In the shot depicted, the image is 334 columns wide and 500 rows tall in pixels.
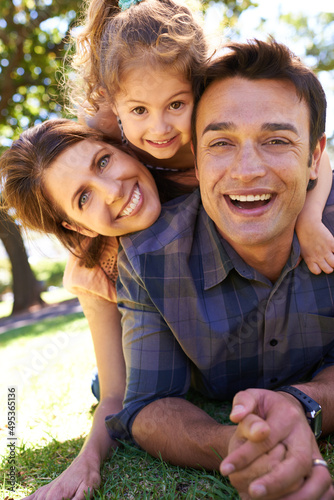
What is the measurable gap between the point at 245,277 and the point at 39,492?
1.49m

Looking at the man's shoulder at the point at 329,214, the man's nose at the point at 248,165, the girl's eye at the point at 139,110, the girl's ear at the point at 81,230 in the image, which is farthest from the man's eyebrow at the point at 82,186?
the man's shoulder at the point at 329,214

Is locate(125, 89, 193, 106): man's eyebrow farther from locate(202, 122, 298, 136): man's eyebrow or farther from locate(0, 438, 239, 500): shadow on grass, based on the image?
locate(0, 438, 239, 500): shadow on grass

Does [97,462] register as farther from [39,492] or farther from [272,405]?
[272,405]

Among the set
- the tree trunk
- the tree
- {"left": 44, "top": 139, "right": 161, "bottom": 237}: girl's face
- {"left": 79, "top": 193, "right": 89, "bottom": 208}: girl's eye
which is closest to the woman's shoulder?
{"left": 44, "top": 139, "right": 161, "bottom": 237}: girl's face

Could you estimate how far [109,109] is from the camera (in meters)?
3.34

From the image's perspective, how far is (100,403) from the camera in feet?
9.64

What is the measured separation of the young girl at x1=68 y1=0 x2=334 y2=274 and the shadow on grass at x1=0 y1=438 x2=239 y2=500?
4.09 ft

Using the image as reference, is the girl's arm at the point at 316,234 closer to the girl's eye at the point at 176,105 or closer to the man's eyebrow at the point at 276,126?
the man's eyebrow at the point at 276,126

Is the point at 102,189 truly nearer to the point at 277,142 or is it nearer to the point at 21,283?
the point at 277,142

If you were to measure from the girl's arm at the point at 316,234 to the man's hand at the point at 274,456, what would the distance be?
1042 mm

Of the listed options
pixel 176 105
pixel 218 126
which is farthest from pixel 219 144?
pixel 176 105

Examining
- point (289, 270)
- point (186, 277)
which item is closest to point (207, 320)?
point (186, 277)

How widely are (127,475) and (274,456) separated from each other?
0.97 metres

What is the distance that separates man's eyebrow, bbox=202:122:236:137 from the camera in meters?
2.51
